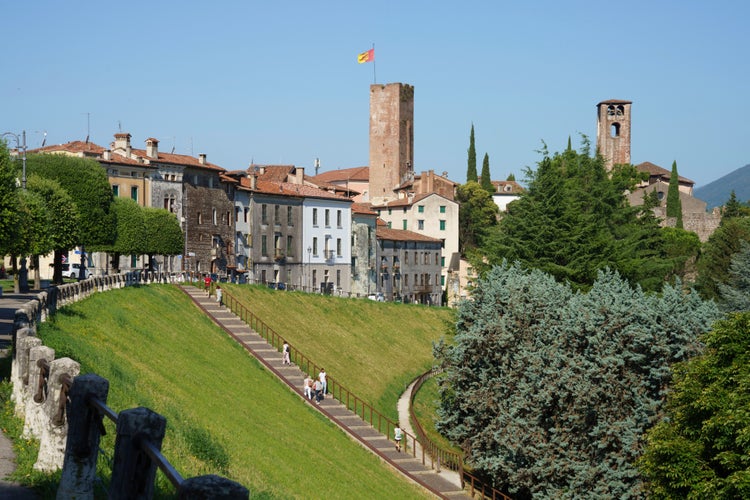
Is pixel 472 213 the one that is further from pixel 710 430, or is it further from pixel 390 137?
pixel 710 430

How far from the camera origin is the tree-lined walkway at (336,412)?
39.0m

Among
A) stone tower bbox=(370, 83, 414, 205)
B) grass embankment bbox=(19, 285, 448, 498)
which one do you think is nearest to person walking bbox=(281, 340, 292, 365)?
grass embankment bbox=(19, 285, 448, 498)

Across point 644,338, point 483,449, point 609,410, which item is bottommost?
point 483,449

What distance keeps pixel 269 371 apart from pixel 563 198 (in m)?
25.2

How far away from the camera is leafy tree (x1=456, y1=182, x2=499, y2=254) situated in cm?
12638

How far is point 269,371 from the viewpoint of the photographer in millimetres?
48062

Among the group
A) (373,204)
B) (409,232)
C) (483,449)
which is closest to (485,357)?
(483,449)

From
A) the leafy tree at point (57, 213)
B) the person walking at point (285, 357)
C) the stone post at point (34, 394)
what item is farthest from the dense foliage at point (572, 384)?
the leafy tree at point (57, 213)

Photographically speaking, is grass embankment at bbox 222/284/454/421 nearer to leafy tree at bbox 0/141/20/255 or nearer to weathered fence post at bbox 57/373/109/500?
leafy tree at bbox 0/141/20/255

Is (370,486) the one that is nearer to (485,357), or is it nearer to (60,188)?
(485,357)

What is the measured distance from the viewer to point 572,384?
3553 cm

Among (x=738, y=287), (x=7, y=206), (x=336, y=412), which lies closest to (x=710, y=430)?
(x=336, y=412)

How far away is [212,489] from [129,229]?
208 feet

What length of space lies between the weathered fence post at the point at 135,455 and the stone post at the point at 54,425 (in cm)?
434
